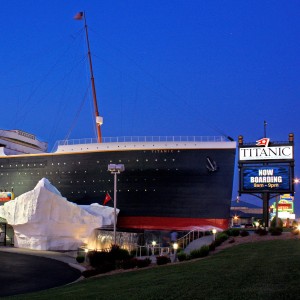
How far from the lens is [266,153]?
3194 centimetres

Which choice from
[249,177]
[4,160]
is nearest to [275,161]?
[249,177]

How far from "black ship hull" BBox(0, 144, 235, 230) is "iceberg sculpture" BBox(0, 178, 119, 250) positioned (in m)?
5.09

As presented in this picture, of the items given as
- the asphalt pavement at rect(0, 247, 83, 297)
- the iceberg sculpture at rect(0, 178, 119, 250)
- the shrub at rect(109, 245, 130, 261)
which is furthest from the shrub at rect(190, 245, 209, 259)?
the iceberg sculpture at rect(0, 178, 119, 250)

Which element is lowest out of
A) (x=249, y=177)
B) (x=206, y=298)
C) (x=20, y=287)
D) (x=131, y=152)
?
(x=20, y=287)

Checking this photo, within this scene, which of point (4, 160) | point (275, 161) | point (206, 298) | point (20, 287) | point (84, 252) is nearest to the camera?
point (206, 298)

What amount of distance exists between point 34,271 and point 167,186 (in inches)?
722

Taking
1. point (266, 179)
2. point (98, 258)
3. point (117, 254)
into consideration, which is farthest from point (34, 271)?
point (266, 179)

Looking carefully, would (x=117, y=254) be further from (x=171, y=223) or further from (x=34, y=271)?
(x=171, y=223)

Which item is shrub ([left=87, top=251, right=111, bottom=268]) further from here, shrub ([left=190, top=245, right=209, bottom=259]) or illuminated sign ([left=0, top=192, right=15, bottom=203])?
illuminated sign ([left=0, top=192, right=15, bottom=203])

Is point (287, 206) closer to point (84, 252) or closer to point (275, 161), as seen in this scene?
point (275, 161)

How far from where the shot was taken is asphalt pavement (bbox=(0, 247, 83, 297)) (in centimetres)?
1742

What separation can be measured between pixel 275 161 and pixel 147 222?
501 inches

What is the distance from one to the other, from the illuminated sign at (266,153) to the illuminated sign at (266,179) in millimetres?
650

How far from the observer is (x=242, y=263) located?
15367mm
